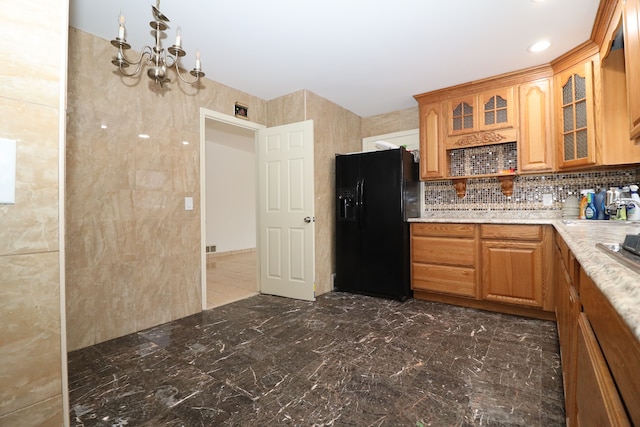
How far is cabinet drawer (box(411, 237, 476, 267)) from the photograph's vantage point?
2857 mm

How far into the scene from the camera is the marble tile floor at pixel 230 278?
3320mm

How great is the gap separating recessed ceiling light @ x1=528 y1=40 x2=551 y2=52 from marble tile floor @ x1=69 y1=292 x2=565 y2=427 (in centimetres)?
236

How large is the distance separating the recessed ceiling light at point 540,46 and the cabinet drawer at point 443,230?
1.61 meters

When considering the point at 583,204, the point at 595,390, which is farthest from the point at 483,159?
the point at 595,390

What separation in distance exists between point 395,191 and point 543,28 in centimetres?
174

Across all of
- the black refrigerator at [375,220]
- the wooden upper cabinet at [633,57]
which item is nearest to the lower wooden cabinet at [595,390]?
the wooden upper cabinet at [633,57]

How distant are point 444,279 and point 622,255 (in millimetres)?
2369

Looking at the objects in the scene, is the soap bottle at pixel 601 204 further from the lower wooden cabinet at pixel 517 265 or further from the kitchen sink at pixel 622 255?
the kitchen sink at pixel 622 255

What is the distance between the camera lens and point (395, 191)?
10.3ft

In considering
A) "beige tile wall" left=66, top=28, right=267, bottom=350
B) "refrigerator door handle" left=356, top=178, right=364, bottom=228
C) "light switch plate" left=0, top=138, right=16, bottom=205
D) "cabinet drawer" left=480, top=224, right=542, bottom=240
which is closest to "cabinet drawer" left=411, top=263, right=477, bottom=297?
"cabinet drawer" left=480, top=224, right=542, bottom=240

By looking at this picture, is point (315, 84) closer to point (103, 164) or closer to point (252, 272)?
point (103, 164)

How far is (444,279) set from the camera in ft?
9.77

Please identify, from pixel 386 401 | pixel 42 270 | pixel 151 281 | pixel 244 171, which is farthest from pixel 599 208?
pixel 244 171

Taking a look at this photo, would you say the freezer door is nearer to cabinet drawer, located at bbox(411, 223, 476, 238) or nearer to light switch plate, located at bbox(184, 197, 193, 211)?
cabinet drawer, located at bbox(411, 223, 476, 238)
